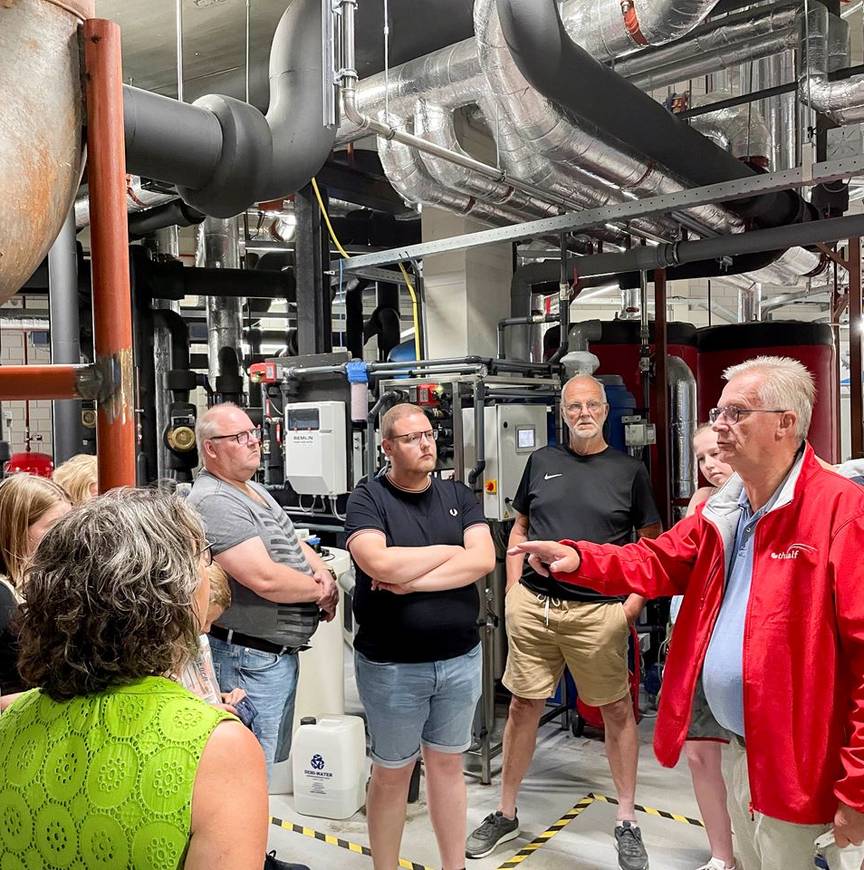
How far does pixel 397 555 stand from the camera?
235cm

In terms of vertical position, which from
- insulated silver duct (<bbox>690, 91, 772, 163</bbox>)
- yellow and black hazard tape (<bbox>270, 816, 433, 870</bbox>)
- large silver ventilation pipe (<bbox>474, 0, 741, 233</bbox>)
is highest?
insulated silver duct (<bbox>690, 91, 772, 163</bbox>)

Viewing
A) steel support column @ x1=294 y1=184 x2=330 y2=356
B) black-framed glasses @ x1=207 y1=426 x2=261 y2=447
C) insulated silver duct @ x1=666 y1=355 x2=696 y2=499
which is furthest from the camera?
insulated silver duct @ x1=666 y1=355 x2=696 y2=499

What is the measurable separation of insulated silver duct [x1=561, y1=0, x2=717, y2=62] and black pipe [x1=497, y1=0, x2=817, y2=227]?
0.14 meters

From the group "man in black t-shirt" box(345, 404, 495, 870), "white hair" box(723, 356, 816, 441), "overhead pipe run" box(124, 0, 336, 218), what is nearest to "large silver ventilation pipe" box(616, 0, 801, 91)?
"overhead pipe run" box(124, 0, 336, 218)

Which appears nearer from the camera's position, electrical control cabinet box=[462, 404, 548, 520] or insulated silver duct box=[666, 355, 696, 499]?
electrical control cabinet box=[462, 404, 548, 520]

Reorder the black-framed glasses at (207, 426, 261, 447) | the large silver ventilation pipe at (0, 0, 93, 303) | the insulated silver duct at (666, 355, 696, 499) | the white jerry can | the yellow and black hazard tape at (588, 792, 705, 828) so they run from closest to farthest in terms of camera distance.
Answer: the large silver ventilation pipe at (0, 0, 93, 303) < the black-framed glasses at (207, 426, 261, 447) < the yellow and black hazard tape at (588, 792, 705, 828) < the white jerry can < the insulated silver duct at (666, 355, 696, 499)

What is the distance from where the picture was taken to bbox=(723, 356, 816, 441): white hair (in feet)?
6.03

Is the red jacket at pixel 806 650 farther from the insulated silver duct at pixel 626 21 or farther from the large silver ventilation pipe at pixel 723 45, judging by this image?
the large silver ventilation pipe at pixel 723 45

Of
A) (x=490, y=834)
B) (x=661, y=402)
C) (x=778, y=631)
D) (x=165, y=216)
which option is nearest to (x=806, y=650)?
(x=778, y=631)

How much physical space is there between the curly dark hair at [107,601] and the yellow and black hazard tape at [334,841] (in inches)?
88.6

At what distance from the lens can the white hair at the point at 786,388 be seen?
184 cm

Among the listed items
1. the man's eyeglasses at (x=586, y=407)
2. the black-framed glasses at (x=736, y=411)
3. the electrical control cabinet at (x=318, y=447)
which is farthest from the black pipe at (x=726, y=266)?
the black-framed glasses at (x=736, y=411)

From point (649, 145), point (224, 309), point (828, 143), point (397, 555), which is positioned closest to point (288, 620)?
point (397, 555)

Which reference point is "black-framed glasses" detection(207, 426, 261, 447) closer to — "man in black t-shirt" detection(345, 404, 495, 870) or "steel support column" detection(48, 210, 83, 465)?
"man in black t-shirt" detection(345, 404, 495, 870)
